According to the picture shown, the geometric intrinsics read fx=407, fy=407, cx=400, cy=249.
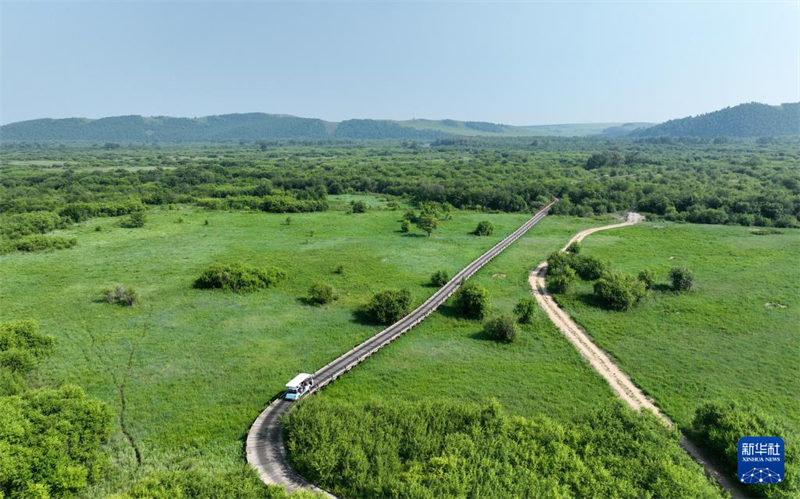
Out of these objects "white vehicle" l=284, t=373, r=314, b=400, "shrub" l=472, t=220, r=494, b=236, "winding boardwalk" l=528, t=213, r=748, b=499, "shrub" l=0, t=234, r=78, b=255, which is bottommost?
"winding boardwalk" l=528, t=213, r=748, b=499

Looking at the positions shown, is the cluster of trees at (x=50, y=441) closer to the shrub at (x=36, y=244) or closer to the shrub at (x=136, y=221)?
the shrub at (x=36, y=244)

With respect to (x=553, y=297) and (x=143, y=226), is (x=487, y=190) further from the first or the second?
(x=143, y=226)

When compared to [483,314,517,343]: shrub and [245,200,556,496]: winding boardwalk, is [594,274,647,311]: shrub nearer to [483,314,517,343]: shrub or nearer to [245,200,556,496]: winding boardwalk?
[483,314,517,343]: shrub

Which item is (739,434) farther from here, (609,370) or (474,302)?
(474,302)

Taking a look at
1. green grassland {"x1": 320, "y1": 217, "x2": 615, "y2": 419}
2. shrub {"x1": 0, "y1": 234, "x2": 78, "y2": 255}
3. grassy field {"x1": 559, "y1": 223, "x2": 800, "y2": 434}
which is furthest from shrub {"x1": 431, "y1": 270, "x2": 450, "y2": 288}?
shrub {"x1": 0, "y1": 234, "x2": 78, "y2": 255}

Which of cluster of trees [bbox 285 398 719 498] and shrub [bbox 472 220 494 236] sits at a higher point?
shrub [bbox 472 220 494 236]

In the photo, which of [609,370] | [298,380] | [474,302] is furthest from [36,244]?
[609,370]

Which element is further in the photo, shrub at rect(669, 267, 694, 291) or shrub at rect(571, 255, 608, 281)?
shrub at rect(571, 255, 608, 281)
